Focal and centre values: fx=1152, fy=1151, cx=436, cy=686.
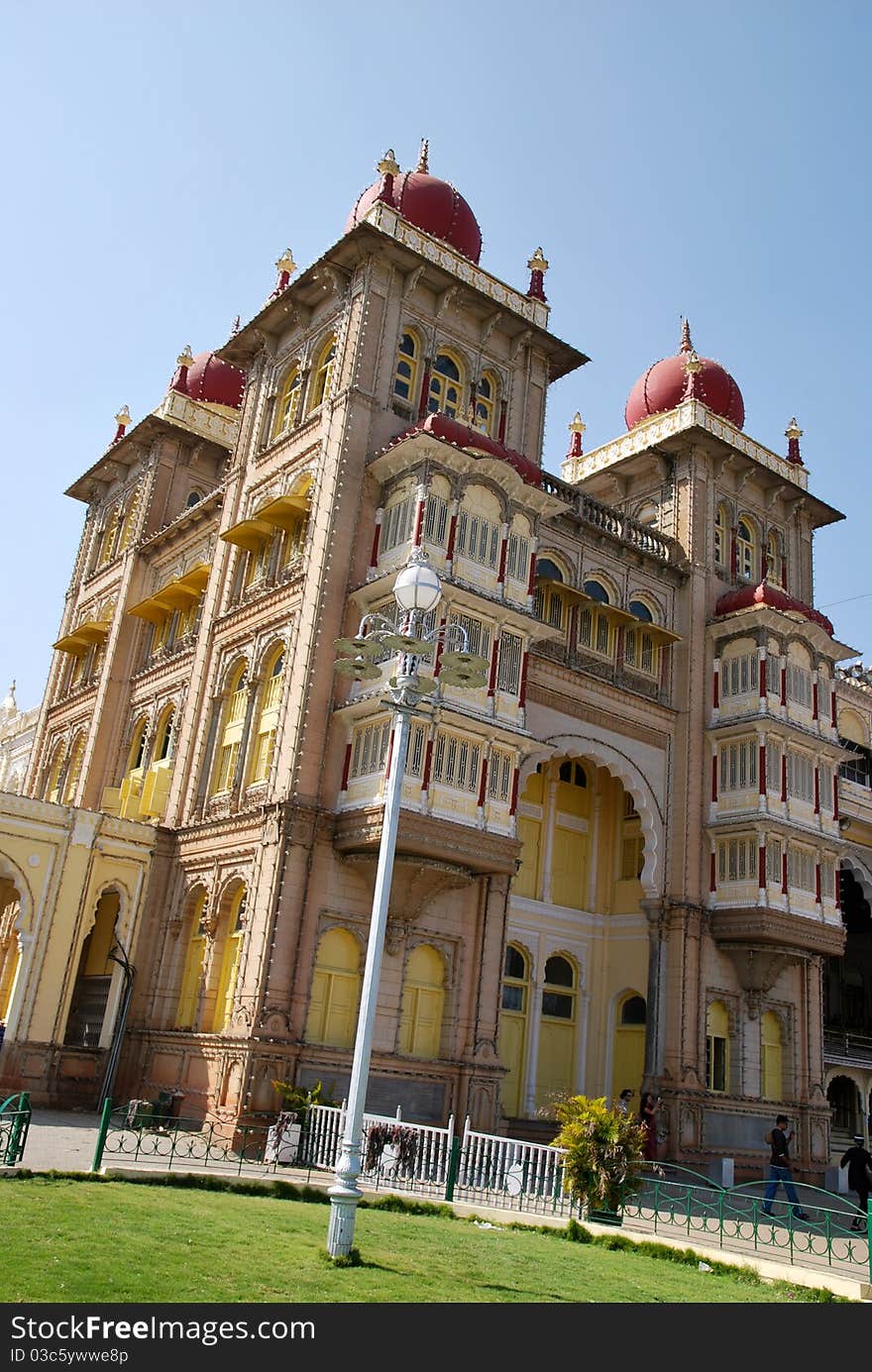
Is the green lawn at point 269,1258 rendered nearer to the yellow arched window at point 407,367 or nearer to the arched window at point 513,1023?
the arched window at point 513,1023

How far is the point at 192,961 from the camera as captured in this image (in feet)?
84.9

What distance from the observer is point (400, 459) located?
974 inches

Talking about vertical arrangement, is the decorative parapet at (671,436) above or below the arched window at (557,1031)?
above

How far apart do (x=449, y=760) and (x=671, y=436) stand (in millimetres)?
14821

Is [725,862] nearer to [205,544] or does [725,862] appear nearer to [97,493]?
[205,544]

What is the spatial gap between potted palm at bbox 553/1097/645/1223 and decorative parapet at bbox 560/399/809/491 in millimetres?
22024

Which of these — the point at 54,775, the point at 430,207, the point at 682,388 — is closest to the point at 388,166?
the point at 430,207

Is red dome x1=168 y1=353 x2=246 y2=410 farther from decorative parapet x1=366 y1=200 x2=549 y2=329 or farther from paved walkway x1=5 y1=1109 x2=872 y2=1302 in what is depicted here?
paved walkway x1=5 y1=1109 x2=872 y2=1302

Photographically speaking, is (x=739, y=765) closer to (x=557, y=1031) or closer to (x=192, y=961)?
(x=557, y=1031)

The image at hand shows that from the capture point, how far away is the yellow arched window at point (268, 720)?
2535 cm

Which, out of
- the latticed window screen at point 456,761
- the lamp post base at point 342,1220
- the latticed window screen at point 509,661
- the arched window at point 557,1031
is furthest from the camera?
the arched window at point 557,1031

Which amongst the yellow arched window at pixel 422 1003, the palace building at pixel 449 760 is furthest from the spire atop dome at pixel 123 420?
the yellow arched window at pixel 422 1003

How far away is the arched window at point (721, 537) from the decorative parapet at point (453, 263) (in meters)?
7.99

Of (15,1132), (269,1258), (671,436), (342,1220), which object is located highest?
(671,436)
